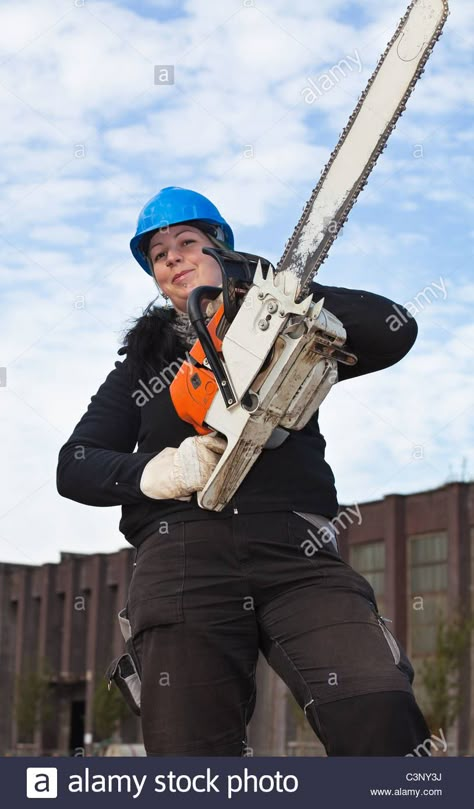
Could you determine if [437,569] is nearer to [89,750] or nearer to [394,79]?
[89,750]

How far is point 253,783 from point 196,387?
46.7 inches

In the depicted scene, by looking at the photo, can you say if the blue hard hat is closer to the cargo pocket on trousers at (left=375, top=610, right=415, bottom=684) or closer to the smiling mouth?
the smiling mouth

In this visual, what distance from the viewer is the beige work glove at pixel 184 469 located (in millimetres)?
3275

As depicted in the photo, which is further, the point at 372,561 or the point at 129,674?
the point at 372,561

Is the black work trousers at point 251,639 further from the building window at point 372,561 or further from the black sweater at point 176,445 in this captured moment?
the building window at point 372,561

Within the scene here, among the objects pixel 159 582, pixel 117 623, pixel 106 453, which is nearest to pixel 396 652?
pixel 159 582

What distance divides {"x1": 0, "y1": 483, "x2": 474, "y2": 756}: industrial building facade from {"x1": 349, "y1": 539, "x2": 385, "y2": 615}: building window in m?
0.04

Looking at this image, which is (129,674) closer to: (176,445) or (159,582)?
(159,582)

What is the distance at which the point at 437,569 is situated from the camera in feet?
101

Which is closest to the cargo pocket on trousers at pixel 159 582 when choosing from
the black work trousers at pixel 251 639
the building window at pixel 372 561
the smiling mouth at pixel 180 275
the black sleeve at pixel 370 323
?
the black work trousers at pixel 251 639

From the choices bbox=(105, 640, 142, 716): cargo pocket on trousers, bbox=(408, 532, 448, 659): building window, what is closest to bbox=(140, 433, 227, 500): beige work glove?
bbox=(105, 640, 142, 716): cargo pocket on trousers

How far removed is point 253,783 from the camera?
10.3 ft

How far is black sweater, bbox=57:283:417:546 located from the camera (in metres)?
3.29

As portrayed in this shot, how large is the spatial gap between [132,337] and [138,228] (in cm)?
42
